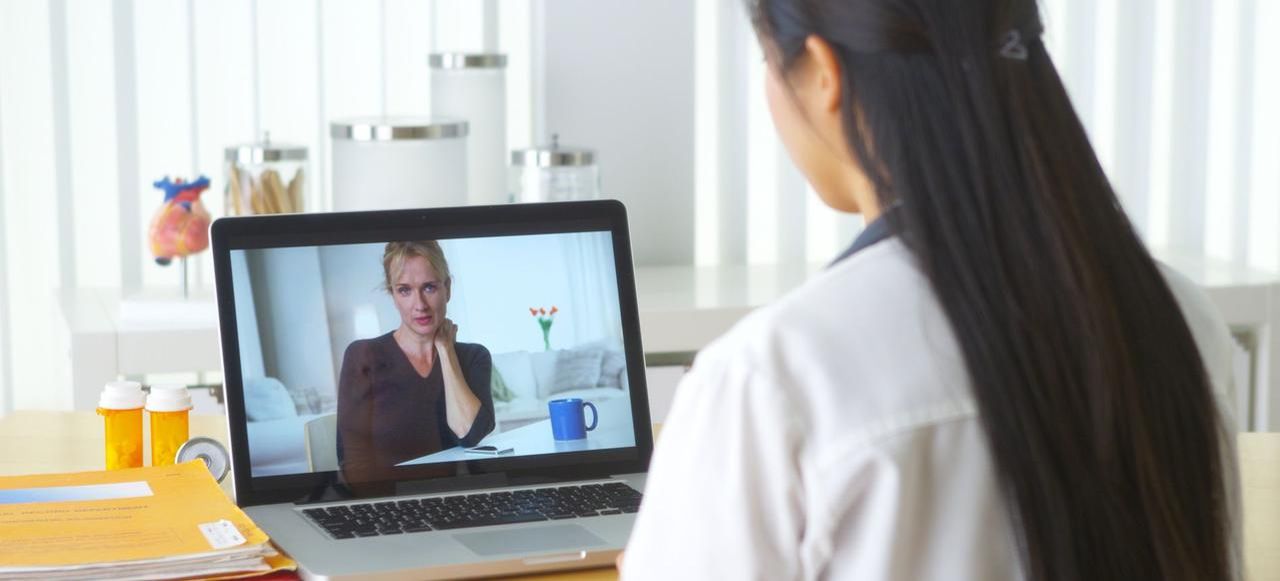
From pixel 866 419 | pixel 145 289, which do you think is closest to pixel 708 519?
pixel 866 419

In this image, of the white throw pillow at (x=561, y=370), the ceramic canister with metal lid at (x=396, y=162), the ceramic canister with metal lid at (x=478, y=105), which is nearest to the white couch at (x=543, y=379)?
the white throw pillow at (x=561, y=370)

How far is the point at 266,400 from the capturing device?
123cm

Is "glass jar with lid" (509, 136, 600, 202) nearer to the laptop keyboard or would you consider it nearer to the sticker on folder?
the laptop keyboard

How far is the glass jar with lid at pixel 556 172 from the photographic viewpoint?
249 cm

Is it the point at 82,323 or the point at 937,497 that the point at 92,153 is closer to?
the point at 82,323

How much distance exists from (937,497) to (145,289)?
2067mm

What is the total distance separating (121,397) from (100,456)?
0.18 metres

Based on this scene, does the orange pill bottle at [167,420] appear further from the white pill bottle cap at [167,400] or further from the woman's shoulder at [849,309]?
the woman's shoulder at [849,309]

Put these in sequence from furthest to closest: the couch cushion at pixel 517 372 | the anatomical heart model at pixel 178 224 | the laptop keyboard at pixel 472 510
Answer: the anatomical heart model at pixel 178 224, the couch cushion at pixel 517 372, the laptop keyboard at pixel 472 510

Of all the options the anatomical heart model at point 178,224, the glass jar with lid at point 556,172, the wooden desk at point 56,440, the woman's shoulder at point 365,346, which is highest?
the glass jar with lid at point 556,172

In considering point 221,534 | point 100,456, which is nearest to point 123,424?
point 100,456

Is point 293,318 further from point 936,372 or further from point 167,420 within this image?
point 936,372

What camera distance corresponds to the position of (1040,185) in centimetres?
69

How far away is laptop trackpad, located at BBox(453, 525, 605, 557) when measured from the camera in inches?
44.2
